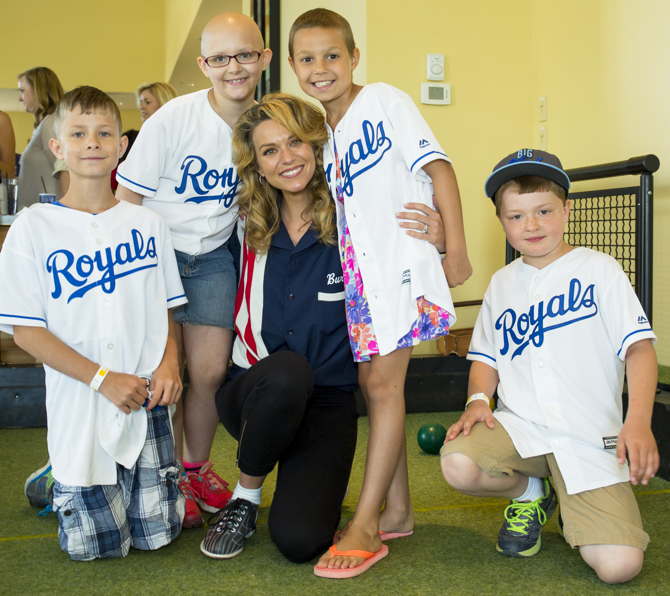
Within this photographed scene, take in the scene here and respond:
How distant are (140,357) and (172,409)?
193mm

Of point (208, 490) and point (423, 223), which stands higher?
point (423, 223)

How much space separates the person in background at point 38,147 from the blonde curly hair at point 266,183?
2.29m

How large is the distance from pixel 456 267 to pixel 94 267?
85 centimetres

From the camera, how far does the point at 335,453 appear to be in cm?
193

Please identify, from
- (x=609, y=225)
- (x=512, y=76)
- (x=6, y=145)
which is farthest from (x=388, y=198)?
(x=6, y=145)

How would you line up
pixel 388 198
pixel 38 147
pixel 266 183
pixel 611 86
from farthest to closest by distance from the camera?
pixel 38 147
pixel 611 86
pixel 266 183
pixel 388 198

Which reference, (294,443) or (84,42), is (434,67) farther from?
(84,42)

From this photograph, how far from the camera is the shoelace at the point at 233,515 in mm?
1892

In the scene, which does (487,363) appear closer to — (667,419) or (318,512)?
(318,512)

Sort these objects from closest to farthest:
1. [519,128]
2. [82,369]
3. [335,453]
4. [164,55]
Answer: [82,369]
[335,453]
[519,128]
[164,55]

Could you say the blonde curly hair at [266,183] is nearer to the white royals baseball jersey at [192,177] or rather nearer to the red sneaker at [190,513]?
the white royals baseball jersey at [192,177]

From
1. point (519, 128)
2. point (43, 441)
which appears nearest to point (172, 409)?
point (43, 441)

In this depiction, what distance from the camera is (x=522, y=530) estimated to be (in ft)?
6.05

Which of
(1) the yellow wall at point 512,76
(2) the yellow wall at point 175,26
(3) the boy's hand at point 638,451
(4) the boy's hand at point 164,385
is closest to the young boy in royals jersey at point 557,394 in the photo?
(3) the boy's hand at point 638,451
